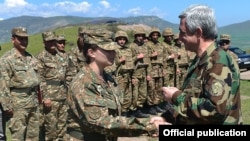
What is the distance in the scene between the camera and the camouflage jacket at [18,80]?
6.54m

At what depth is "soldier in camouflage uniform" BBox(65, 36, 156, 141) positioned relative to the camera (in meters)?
3.30

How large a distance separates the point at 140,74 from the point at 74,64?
2822mm

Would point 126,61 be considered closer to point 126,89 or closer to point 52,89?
point 126,89

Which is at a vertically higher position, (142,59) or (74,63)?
(74,63)

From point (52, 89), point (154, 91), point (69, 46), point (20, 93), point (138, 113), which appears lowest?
point (69, 46)

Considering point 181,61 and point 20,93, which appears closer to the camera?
point 20,93

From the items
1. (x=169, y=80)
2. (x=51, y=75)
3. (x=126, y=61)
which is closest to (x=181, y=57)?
(x=169, y=80)

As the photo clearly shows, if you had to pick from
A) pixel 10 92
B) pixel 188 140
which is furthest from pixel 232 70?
pixel 10 92

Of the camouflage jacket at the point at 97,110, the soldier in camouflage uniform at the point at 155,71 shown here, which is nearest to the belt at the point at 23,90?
the camouflage jacket at the point at 97,110

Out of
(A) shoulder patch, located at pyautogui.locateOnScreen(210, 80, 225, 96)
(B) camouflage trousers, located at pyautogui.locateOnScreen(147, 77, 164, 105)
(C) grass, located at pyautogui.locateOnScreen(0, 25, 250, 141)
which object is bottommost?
(C) grass, located at pyautogui.locateOnScreen(0, 25, 250, 141)

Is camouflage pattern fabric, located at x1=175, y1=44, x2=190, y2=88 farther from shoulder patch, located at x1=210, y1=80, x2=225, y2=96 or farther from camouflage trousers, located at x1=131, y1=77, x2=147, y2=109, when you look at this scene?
shoulder patch, located at x1=210, y1=80, x2=225, y2=96

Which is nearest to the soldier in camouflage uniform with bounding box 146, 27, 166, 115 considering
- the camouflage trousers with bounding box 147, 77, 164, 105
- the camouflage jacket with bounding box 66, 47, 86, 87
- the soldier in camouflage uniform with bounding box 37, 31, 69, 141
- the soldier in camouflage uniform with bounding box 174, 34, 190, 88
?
the camouflage trousers with bounding box 147, 77, 164, 105

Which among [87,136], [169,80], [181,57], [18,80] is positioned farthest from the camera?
[181,57]

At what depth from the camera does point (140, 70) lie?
11391 millimetres
